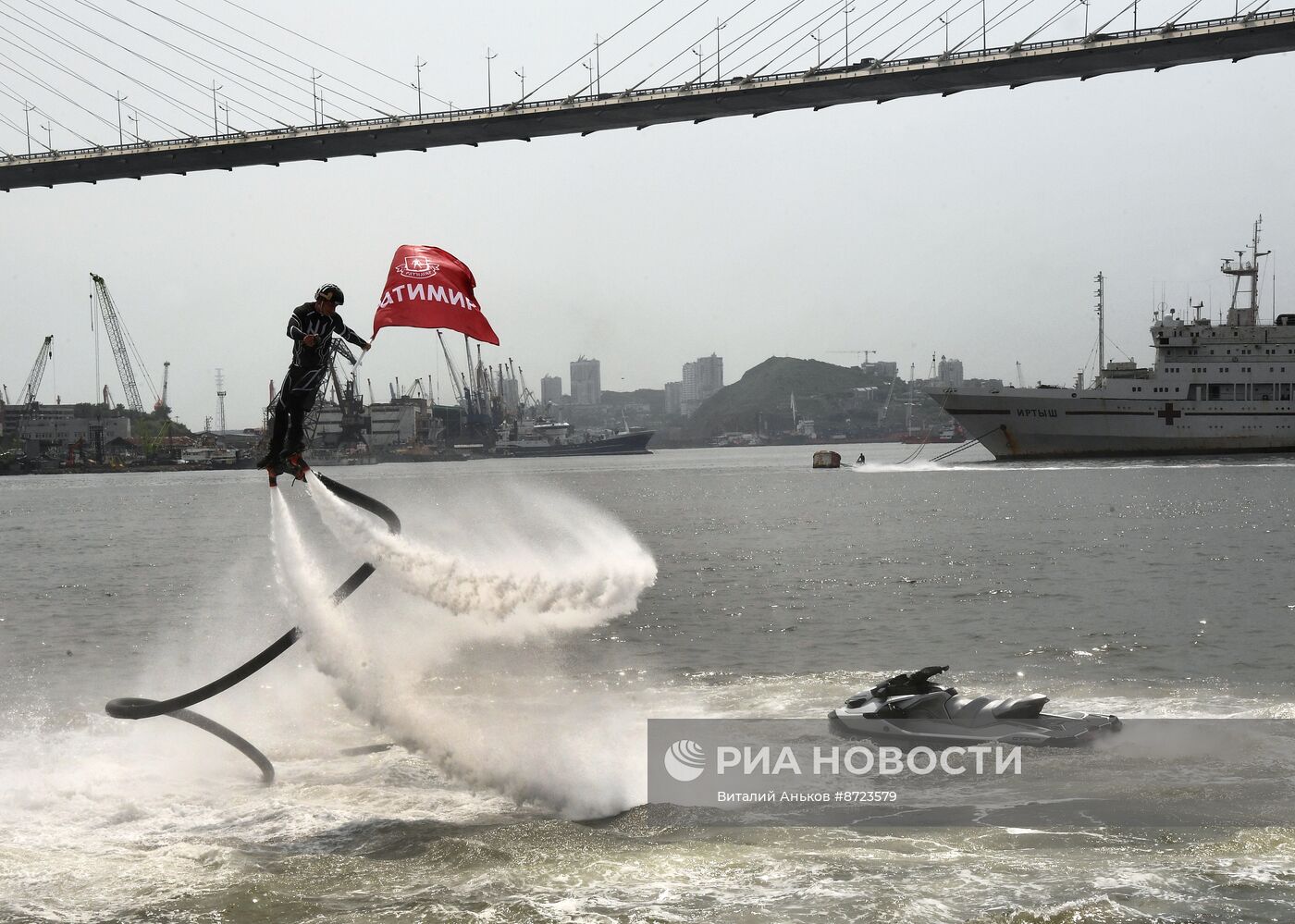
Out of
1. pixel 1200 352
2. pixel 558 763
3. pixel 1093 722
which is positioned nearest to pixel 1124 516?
pixel 1093 722

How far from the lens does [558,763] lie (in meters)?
13.9

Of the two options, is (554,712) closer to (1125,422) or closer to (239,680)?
(239,680)

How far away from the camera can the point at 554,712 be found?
17391 millimetres

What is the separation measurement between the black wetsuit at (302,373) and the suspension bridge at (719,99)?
41.1 metres

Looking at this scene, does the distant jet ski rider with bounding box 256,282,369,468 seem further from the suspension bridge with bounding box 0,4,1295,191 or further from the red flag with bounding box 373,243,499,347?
the suspension bridge with bounding box 0,4,1295,191

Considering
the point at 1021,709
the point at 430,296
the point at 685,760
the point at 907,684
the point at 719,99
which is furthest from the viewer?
the point at 719,99

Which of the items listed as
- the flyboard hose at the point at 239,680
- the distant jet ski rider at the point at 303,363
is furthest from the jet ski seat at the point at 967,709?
the distant jet ski rider at the point at 303,363

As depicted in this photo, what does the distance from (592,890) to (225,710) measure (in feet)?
30.3

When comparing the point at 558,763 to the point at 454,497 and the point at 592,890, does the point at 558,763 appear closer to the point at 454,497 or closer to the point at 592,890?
the point at 592,890

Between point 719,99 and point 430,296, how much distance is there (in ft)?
170

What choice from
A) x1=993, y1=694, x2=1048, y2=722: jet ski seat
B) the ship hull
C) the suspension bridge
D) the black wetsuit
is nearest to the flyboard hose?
the black wetsuit

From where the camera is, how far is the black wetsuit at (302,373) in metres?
12.2

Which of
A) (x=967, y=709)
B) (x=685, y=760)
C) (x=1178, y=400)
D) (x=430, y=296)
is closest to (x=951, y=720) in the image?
(x=967, y=709)

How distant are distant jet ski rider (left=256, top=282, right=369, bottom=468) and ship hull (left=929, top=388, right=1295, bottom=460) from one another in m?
112
